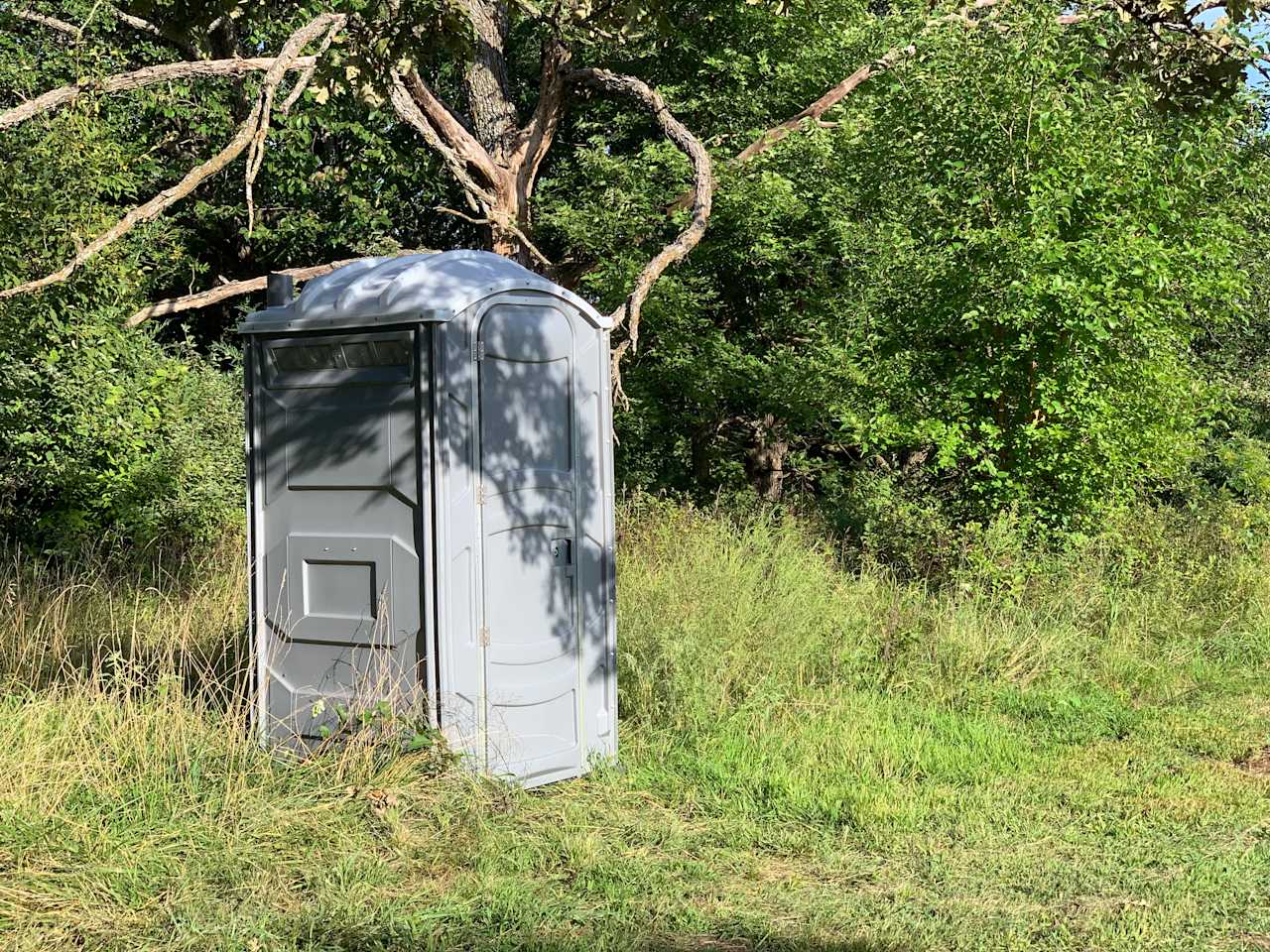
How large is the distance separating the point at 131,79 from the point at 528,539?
5.13m

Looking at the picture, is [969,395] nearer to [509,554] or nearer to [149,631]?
[509,554]

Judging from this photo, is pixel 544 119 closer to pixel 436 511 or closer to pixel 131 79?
pixel 131 79

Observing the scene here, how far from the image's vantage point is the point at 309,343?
5.92 m

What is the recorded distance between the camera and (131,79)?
8.86 meters

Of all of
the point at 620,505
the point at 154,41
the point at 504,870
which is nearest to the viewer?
the point at 504,870

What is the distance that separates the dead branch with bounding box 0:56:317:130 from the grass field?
304 centimetres

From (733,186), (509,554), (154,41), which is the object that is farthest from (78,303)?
(509,554)

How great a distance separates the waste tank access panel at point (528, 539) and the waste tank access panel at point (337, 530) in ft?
1.15

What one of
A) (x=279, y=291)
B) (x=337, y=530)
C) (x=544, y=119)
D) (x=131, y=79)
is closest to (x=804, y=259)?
(x=544, y=119)

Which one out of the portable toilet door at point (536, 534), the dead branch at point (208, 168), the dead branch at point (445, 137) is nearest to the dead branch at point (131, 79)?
the dead branch at point (208, 168)

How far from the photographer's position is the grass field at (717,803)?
4461mm

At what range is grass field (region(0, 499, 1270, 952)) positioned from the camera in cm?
446

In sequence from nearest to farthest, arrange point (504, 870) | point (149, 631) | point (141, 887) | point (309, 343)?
point (141, 887)
point (504, 870)
point (309, 343)
point (149, 631)

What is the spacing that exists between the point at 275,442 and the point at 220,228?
12.1 m
